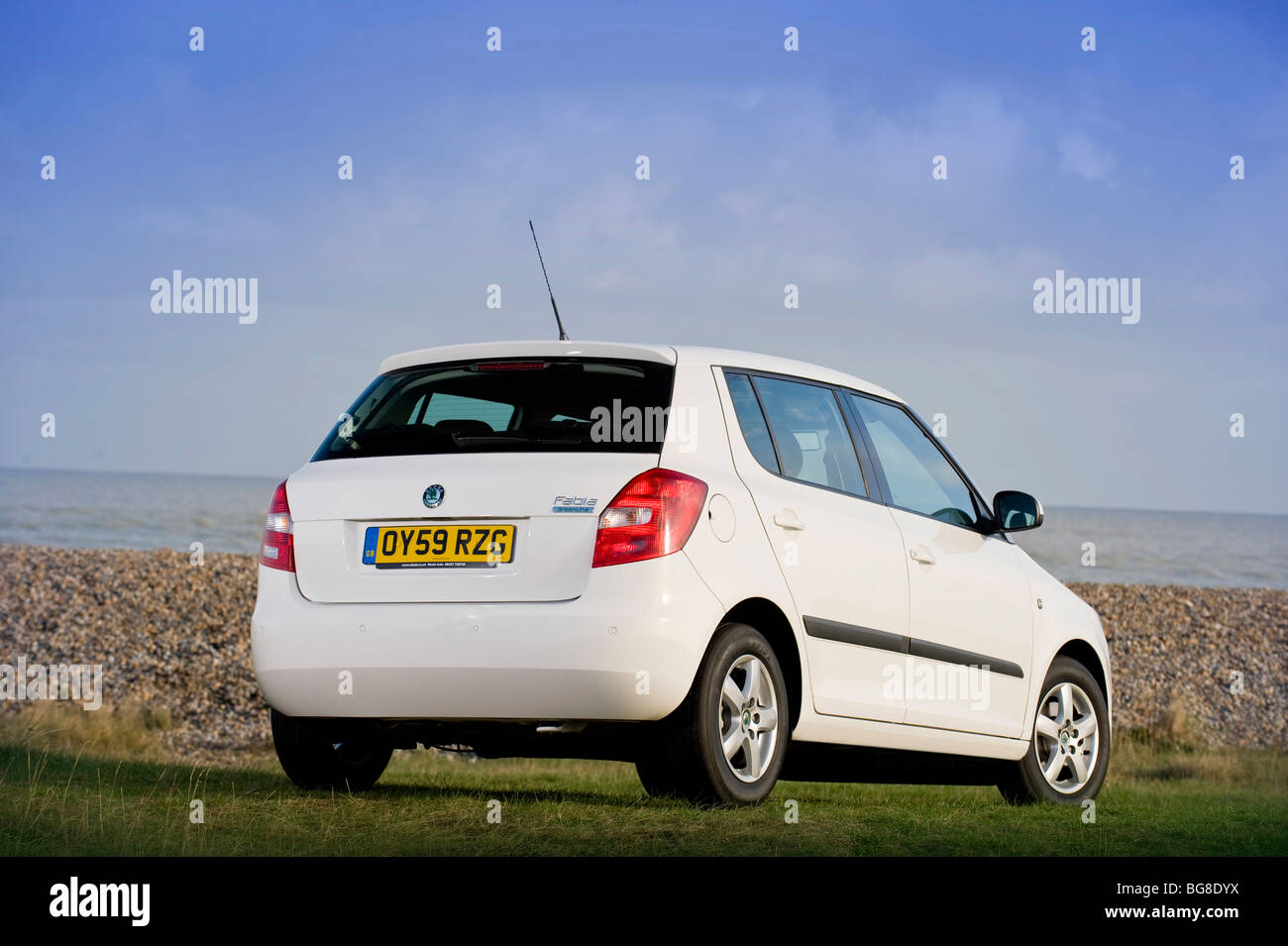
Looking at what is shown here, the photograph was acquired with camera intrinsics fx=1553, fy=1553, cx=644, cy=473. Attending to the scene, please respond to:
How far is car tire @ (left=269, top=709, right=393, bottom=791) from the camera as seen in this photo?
688cm

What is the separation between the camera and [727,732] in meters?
6.25

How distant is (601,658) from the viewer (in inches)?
227

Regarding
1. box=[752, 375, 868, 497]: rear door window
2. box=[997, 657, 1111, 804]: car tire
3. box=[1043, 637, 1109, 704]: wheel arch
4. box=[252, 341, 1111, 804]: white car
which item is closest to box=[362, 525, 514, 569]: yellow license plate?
box=[252, 341, 1111, 804]: white car

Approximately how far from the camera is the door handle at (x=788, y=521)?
21.1 ft

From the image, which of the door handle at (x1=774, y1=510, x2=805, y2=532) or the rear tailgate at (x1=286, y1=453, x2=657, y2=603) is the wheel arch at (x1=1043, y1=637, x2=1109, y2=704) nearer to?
the door handle at (x1=774, y1=510, x2=805, y2=532)

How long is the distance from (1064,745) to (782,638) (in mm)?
2839

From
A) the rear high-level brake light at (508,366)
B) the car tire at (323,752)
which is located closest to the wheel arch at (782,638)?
the rear high-level brake light at (508,366)

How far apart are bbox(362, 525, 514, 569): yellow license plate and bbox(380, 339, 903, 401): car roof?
937 millimetres

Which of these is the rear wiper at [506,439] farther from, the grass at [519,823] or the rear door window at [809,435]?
the grass at [519,823]

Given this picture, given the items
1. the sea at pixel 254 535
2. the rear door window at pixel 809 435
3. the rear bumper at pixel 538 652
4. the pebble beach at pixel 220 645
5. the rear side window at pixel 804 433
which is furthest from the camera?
the sea at pixel 254 535

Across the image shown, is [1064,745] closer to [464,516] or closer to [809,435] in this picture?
[809,435]

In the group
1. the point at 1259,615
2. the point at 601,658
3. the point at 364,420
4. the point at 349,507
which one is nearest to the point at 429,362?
the point at 364,420
